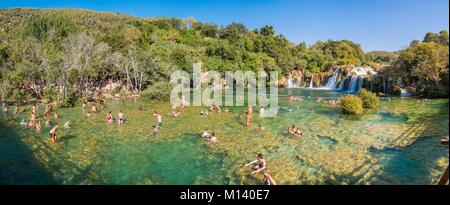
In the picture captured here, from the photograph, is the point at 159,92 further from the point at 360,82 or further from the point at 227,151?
the point at 360,82

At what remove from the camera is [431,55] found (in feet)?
127

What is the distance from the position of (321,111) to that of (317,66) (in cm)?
4988

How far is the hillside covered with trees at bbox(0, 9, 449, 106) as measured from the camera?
3694 cm

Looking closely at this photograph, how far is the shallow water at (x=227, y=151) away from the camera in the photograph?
12969mm

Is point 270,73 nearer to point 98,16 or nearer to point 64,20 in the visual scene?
point 64,20

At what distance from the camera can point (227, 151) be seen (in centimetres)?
1683

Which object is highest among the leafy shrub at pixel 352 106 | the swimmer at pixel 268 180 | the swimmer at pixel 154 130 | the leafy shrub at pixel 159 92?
the leafy shrub at pixel 159 92

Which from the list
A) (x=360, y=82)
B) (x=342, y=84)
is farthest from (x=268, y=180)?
(x=342, y=84)

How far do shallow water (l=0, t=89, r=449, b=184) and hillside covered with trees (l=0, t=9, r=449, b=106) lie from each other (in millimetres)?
11387

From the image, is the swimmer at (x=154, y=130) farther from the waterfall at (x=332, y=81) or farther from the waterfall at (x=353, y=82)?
the waterfall at (x=332, y=81)

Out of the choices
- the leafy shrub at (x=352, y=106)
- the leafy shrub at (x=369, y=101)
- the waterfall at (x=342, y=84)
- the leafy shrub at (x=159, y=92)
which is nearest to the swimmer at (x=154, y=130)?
the leafy shrub at (x=352, y=106)

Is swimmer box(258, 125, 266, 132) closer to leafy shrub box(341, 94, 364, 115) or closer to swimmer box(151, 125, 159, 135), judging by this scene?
swimmer box(151, 125, 159, 135)

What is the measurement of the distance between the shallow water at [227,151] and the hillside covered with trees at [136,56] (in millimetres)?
11387
